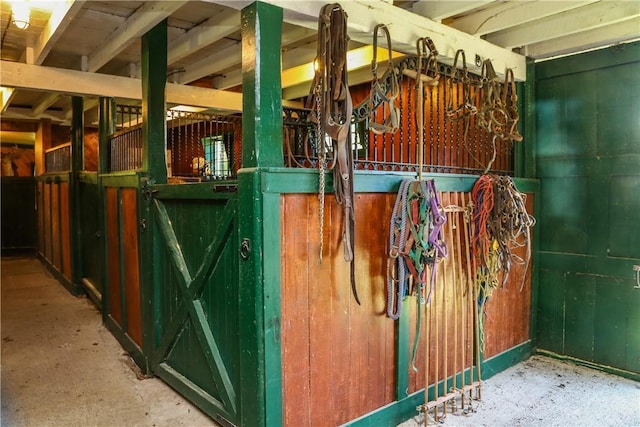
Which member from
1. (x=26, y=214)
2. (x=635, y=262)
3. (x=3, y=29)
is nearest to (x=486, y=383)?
(x=635, y=262)

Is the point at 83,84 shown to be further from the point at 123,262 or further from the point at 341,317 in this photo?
the point at 341,317

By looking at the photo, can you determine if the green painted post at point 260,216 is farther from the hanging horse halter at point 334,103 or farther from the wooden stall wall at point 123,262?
the wooden stall wall at point 123,262

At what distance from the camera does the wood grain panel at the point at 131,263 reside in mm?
3412

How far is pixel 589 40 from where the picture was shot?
10.5 feet

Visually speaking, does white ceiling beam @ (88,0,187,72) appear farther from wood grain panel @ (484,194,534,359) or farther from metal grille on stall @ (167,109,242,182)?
wood grain panel @ (484,194,534,359)

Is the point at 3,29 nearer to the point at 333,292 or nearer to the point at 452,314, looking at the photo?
the point at 333,292

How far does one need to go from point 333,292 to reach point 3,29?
3599 millimetres

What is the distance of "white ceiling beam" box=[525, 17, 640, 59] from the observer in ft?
9.89

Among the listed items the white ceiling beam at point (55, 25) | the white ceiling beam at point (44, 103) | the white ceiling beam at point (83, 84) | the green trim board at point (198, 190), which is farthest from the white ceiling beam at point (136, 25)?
the white ceiling beam at point (44, 103)

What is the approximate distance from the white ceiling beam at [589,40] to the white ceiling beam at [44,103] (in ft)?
18.0

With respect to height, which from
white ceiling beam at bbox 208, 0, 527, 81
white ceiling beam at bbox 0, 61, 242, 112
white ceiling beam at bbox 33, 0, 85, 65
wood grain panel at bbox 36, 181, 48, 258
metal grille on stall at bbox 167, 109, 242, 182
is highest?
white ceiling beam at bbox 33, 0, 85, 65

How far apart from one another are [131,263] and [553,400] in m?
3.20

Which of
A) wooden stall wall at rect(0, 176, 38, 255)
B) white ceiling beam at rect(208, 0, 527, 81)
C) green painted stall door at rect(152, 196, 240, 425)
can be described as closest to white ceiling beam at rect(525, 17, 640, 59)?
white ceiling beam at rect(208, 0, 527, 81)

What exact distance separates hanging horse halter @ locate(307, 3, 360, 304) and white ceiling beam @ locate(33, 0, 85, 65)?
5.08 feet
